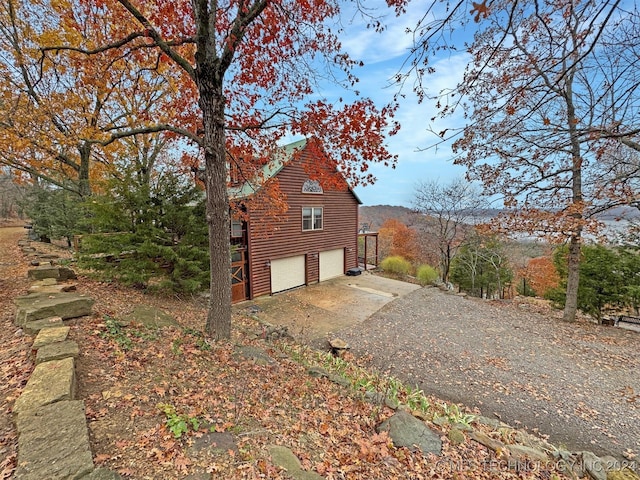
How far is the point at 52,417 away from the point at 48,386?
1.34ft

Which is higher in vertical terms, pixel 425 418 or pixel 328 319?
→ pixel 425 418

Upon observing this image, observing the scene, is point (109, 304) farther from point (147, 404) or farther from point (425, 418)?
point (425, 418)

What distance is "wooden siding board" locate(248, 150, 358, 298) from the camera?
38.5ft

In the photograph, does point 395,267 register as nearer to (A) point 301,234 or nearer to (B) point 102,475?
(A) point 301,234

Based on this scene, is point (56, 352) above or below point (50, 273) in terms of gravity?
below

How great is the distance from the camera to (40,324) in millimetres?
3465

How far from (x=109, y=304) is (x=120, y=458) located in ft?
13.6

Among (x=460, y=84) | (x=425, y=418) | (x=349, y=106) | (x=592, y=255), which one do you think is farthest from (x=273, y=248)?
(x=592, y=255)

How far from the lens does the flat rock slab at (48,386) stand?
2.12 m

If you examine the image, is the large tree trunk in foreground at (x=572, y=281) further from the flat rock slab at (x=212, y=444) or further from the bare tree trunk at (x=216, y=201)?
the flat rock slab at (x=212, y=444)

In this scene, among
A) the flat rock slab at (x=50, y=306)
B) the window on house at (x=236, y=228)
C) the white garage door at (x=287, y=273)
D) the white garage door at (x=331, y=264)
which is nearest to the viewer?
the flat rock slab at (x=50, y=306)

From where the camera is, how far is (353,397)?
4.07 metres

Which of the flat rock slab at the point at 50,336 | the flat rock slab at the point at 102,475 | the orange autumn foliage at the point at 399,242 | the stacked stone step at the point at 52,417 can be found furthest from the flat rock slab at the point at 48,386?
the orange autumn foliage at the point at 399,242

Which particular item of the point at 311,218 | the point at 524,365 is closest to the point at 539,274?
the point at 524,365
